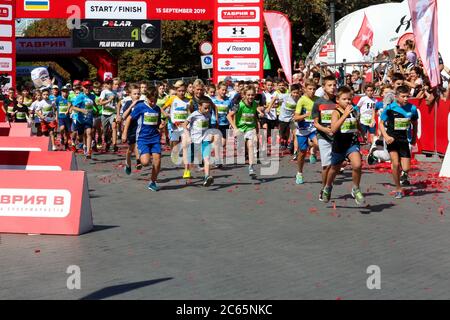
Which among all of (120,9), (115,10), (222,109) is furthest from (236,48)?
(222,109)

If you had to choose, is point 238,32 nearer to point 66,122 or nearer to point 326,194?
point 66,122

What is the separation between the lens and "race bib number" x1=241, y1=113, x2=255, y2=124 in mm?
17453

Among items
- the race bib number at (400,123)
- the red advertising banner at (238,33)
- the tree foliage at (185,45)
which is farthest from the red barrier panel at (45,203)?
the tree foliage at (185,45)

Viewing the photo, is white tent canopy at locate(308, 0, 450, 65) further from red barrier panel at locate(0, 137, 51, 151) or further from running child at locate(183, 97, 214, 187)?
red barrier panel at locate(0, 137, 51, 151)

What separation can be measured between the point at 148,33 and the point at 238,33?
4.72m

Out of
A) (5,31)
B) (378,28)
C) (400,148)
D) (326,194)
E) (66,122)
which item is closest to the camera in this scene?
(326,194)

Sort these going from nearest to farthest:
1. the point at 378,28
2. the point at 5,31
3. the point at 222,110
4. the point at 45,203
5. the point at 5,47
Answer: the point at 45,203 → the point at 222,110 → the point at 5,31 → the point at 5,47 → the point at 378,28

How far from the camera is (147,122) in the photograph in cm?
1584

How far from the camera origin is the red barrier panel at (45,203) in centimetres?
1106

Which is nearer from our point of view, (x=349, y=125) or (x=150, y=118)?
(x=349, y=125)

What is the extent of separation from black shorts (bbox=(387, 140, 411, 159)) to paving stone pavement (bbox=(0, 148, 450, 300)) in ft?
2.22

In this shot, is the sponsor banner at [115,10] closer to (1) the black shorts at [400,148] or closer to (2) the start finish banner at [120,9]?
(2) the start finish banner at [120,9]

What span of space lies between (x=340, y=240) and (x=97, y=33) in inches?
1001

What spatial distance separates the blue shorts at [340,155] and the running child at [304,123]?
2.91 metres
